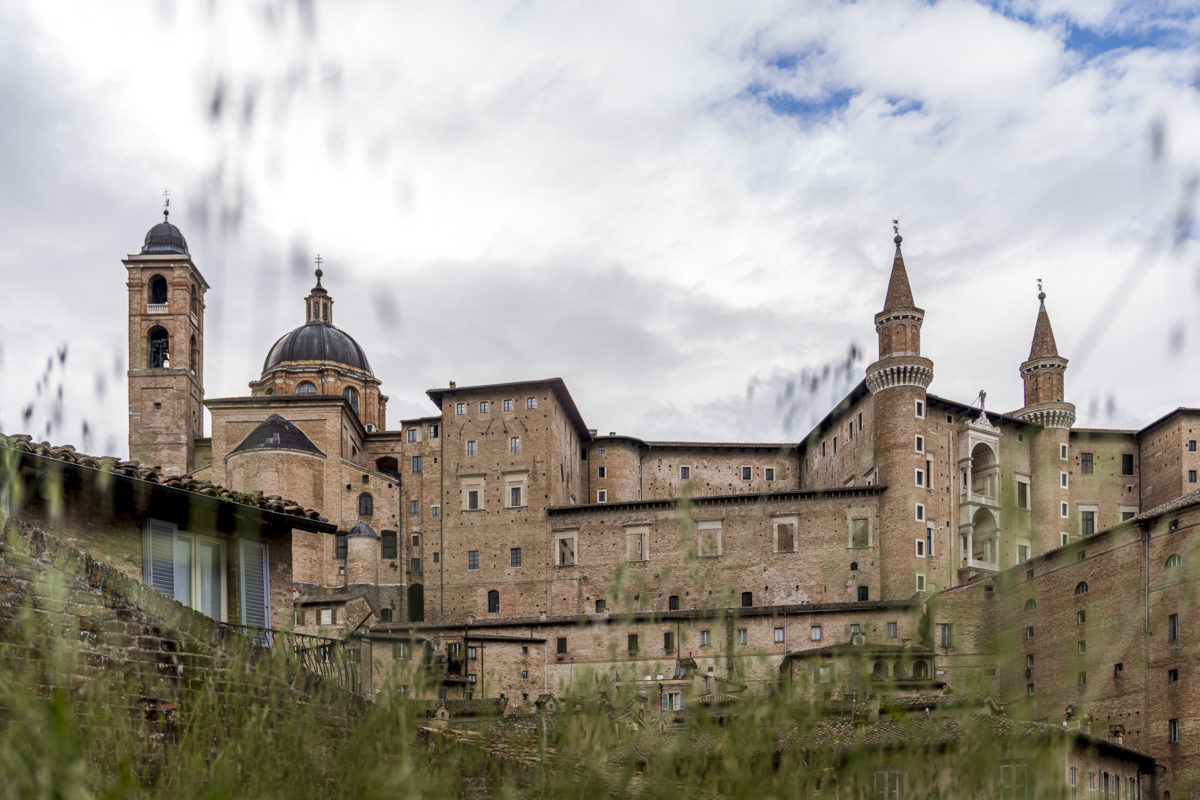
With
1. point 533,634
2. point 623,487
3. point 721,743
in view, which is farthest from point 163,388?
point 721,743

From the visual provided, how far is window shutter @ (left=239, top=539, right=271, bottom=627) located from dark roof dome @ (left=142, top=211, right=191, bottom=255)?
5859cm

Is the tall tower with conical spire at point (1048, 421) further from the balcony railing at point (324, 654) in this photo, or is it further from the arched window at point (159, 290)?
the balcony railing at point (324, 654)

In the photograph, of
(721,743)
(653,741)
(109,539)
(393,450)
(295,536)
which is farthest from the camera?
(393,450)

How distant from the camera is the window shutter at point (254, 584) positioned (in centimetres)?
1291

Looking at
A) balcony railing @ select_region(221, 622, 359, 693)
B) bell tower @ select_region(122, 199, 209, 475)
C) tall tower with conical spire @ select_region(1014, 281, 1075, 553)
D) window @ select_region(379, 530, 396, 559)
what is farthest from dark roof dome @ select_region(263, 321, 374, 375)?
balcony railing @ select_region(221, 622, 359, 693)

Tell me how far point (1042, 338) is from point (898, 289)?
11091mm

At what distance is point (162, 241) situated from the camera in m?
68.1

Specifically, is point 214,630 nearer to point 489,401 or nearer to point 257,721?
point 257,721

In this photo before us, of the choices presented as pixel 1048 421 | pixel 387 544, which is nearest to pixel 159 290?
pixel 387 544

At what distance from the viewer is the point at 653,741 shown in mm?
4180

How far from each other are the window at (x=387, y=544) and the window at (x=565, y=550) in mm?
8216

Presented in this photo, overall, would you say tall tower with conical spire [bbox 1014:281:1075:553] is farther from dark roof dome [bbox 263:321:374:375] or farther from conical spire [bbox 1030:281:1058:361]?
dark roof dome [bbox 263:321:374:375]

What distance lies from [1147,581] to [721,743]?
127 ft

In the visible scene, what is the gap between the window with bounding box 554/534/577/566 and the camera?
54594mm
